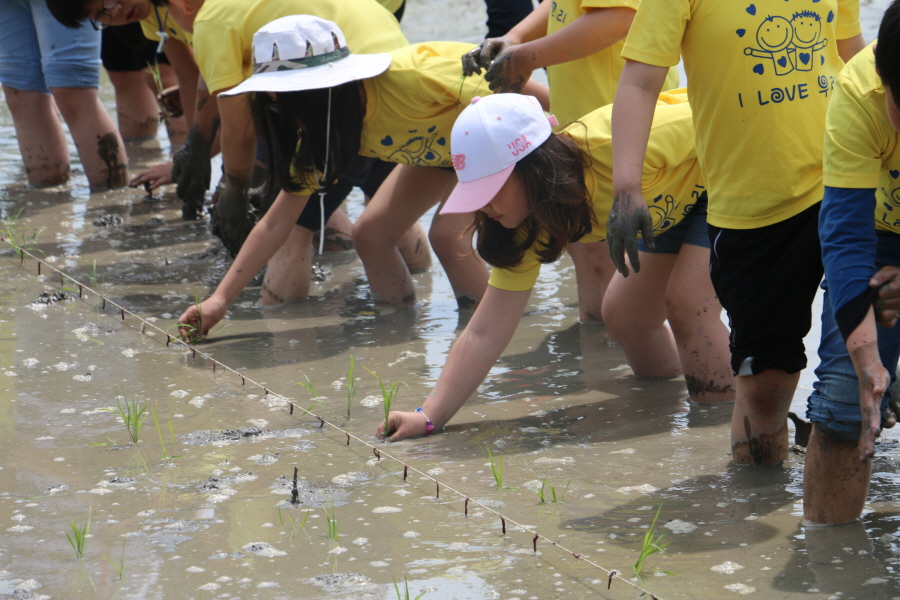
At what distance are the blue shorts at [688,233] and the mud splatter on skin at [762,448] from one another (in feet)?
2.10

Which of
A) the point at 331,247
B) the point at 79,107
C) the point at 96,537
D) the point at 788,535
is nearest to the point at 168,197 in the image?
the point at 79,107

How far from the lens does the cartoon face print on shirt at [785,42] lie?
93.5 inches

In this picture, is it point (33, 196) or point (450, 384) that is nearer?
point (450, 384)

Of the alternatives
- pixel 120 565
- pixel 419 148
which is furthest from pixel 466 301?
pixel 120 565

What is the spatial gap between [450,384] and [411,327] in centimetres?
109

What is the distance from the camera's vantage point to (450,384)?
285 cm

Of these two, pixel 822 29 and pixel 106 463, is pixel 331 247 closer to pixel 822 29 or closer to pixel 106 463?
pixel 106 463

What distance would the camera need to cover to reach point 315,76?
136 inches

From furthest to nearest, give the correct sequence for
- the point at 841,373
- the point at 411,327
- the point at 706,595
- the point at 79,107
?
the point at 79,107, the point at 411,327, the point at 841,373, the point at 706,595

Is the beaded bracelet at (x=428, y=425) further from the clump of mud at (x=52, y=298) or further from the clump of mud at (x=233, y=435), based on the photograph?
the clump of mud at (x=52, y=298)

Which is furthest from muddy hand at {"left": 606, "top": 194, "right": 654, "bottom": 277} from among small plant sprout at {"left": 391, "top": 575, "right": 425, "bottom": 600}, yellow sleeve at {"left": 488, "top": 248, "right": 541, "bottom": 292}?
small plant sprout at {"left": 391, "top": 575, "right": 425, "bottom": 600}

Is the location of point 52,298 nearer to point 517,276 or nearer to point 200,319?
point 200,319

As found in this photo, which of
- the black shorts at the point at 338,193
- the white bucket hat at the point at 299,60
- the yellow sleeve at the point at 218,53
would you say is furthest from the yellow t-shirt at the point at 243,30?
the black shorts at the point at 338,193

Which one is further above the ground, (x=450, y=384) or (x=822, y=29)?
(x=822, y=29)
